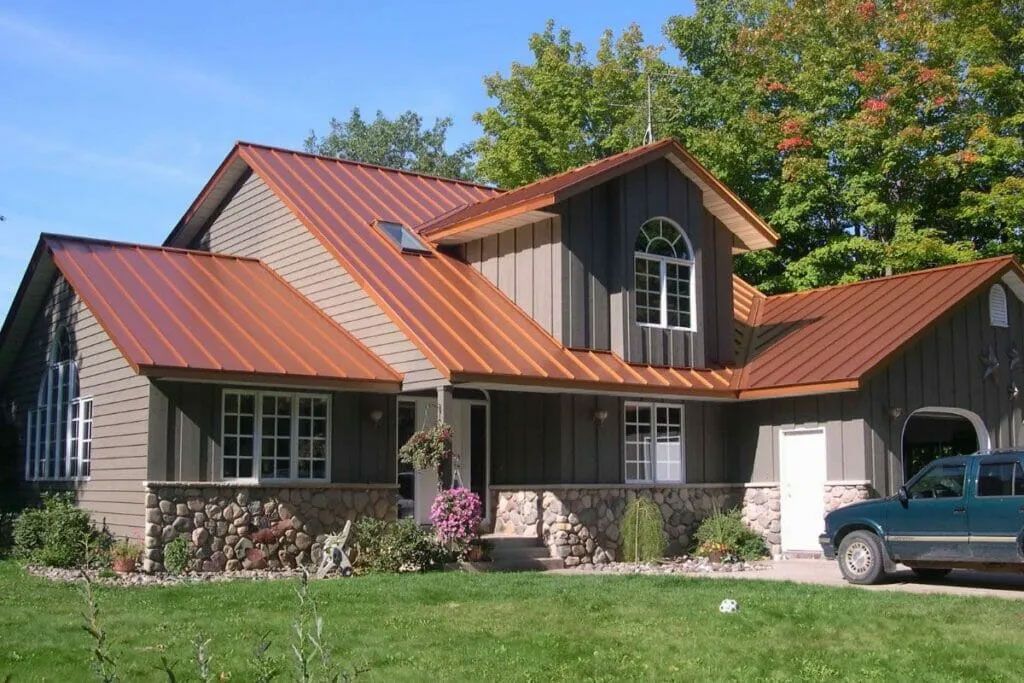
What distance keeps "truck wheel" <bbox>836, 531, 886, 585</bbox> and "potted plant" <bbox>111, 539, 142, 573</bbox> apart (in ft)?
30.1

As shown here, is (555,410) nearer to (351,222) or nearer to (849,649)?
(351,222)

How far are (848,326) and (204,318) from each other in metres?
10.7

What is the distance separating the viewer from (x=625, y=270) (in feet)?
63.5

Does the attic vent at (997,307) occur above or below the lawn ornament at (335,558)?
above

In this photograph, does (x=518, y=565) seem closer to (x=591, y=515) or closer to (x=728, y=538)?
(x=591, y=515)

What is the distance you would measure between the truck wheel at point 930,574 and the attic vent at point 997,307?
21.3ft

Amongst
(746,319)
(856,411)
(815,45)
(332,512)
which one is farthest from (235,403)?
(815,45)

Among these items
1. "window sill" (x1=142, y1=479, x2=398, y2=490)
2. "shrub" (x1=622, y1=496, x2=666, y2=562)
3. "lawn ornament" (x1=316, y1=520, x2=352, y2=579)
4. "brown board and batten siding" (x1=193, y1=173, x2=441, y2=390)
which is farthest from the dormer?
"lawn ornament" (x1=316, y1=520, x2=352, y2=579)

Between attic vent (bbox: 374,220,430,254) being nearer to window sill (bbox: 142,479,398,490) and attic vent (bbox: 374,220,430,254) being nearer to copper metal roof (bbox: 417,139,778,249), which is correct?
copper metal roof (bbox: 417,139,778,249)

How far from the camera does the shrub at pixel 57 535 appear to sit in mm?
16203

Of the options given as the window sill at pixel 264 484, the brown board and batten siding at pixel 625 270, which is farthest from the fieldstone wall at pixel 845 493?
the window sill at pixel 264 484

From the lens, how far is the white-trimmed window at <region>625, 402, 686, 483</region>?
19.3m

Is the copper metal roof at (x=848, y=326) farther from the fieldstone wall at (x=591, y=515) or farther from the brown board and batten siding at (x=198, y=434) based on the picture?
the brown board and batten siding at (x=198, y=434)

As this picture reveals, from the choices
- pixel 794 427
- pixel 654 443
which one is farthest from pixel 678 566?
pixel 794 427
